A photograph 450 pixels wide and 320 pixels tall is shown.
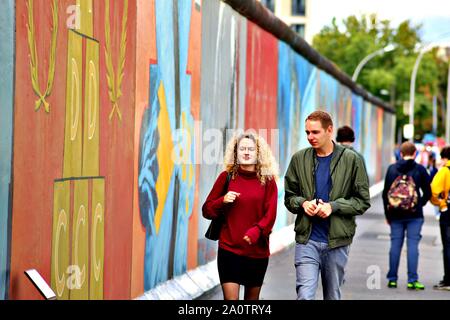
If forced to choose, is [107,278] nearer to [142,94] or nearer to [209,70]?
[142,94]

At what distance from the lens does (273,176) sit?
7797 mm

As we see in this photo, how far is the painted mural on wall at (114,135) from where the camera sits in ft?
21.2

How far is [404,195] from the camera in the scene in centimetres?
1236

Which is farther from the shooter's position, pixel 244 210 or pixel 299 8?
pixel 299 8

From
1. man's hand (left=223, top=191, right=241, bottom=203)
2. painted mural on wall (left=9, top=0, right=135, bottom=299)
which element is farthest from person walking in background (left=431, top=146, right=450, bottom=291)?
man's hand (left=223, top=191, right=241, bottom=203)

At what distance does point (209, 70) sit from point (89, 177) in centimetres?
470

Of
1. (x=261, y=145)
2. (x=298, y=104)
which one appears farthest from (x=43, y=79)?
(x=298, y=104)

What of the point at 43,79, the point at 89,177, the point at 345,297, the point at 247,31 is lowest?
the point at 345,297

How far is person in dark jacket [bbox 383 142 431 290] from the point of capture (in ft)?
40.9

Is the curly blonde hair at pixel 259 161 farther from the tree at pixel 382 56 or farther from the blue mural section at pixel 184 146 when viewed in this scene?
the tree at pixel 382 56

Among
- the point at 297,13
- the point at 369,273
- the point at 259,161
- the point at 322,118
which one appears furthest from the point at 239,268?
the point at 297,13

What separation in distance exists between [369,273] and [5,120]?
8.66 metres

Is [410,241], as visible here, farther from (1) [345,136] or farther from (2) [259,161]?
(2) [259,161]

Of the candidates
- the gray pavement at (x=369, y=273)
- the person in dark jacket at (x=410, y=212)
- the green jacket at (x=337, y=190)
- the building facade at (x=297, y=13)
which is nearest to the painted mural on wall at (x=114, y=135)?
the gray pavement at (x=369, y=273)
